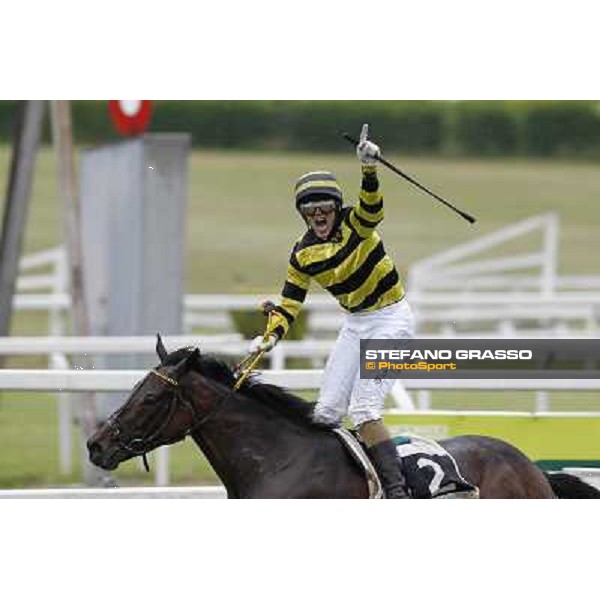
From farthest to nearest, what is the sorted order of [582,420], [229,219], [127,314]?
[229,219], [127,314], [582,420]

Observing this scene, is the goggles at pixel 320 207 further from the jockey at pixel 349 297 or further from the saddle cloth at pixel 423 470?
the saddle cloth at pixel 423 470

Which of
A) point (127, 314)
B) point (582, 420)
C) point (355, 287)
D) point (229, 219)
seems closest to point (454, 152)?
point (127, 314)

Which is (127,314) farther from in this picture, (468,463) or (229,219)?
(229,219)

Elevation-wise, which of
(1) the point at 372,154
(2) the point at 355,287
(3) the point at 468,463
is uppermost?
(1) the point at 372,154

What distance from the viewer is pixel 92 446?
700 centimetres

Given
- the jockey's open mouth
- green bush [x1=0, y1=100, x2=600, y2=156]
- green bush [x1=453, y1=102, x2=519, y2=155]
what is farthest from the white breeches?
green bush [x1=453, y1=102, x2=519, y2=155]

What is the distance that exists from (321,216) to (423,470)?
100 centimetres

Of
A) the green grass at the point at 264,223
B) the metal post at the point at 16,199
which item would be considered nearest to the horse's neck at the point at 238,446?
the green grass at the point at 264,223

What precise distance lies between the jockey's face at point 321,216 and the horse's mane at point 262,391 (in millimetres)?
612

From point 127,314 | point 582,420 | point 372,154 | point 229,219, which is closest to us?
point 372,154

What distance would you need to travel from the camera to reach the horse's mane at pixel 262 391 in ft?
23.4

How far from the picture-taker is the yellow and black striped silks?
275 inches

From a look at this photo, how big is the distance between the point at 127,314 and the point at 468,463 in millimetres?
3340
